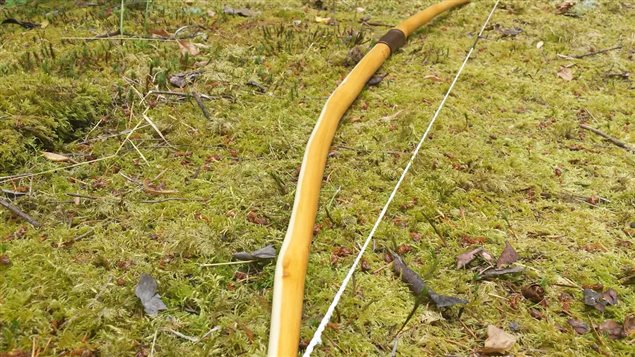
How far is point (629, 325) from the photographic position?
1848 mm

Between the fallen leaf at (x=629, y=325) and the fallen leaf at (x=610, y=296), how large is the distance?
0.10 metres

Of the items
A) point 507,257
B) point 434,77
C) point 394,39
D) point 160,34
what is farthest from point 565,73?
point 160,34

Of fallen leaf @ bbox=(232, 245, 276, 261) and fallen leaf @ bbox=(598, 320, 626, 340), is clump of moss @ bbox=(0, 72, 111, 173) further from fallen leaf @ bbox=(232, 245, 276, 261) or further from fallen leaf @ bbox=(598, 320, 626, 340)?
fallen leaf @ bbox=(598, 320, 626, 340)

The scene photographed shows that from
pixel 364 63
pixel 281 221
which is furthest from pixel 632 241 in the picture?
pixel 364 63

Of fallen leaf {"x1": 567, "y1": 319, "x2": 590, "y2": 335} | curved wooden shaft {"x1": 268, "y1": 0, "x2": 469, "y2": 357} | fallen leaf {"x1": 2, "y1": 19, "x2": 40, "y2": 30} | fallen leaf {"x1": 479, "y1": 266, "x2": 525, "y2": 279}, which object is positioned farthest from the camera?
fallen leaf {"x1": 2, "y1": 19, "x2": 40, "y2": 30}

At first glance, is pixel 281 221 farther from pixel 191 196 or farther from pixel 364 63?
pixel 364 63

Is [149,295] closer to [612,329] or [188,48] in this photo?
[612,329]

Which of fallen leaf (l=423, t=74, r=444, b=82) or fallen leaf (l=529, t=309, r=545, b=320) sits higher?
fallen leaf (l=423, t=74, r=444, b=82)

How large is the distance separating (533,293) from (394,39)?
278 centimetres

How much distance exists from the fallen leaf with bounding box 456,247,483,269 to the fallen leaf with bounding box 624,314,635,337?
632mm

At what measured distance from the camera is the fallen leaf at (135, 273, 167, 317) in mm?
1809

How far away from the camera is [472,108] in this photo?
3471 millimetres

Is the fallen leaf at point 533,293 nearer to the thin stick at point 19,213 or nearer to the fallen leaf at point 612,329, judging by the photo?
the fallen leaf at point 612,329

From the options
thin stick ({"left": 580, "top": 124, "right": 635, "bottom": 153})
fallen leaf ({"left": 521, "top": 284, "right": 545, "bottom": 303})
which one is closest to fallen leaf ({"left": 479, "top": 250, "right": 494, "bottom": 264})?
fallen leaf ({"left": 521, "top": 284, "right": 545, "bottom": 303})
